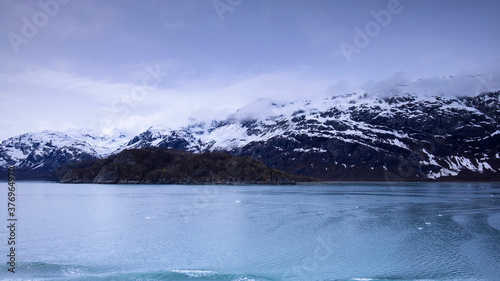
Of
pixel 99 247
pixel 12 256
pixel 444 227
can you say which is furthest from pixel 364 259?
pixel 12 256

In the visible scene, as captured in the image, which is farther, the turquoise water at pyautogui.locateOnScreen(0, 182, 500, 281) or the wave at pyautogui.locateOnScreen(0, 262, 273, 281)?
the turquoise water at pyautogui.locateOnScreen(0, 182, 500, 281)

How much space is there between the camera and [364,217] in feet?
196

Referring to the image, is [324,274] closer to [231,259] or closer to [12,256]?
[231,259]

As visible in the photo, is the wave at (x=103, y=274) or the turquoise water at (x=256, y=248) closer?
the wave at (x=103, y=274)

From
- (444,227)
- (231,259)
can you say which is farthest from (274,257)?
(444,227)

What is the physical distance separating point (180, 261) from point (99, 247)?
35.2 ft

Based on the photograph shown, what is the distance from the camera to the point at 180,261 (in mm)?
32531

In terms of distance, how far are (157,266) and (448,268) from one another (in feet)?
81.1

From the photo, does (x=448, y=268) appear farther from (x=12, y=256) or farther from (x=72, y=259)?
(x=12, y=256)

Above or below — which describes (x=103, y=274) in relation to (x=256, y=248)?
above

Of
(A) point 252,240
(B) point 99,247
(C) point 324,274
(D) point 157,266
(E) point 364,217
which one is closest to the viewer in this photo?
(C) point 324,274

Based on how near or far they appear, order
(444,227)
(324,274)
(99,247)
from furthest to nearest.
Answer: (444,227), (99,247), (324,274)

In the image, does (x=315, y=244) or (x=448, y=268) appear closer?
(x=448, y=268)

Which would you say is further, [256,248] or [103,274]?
[256,248]
